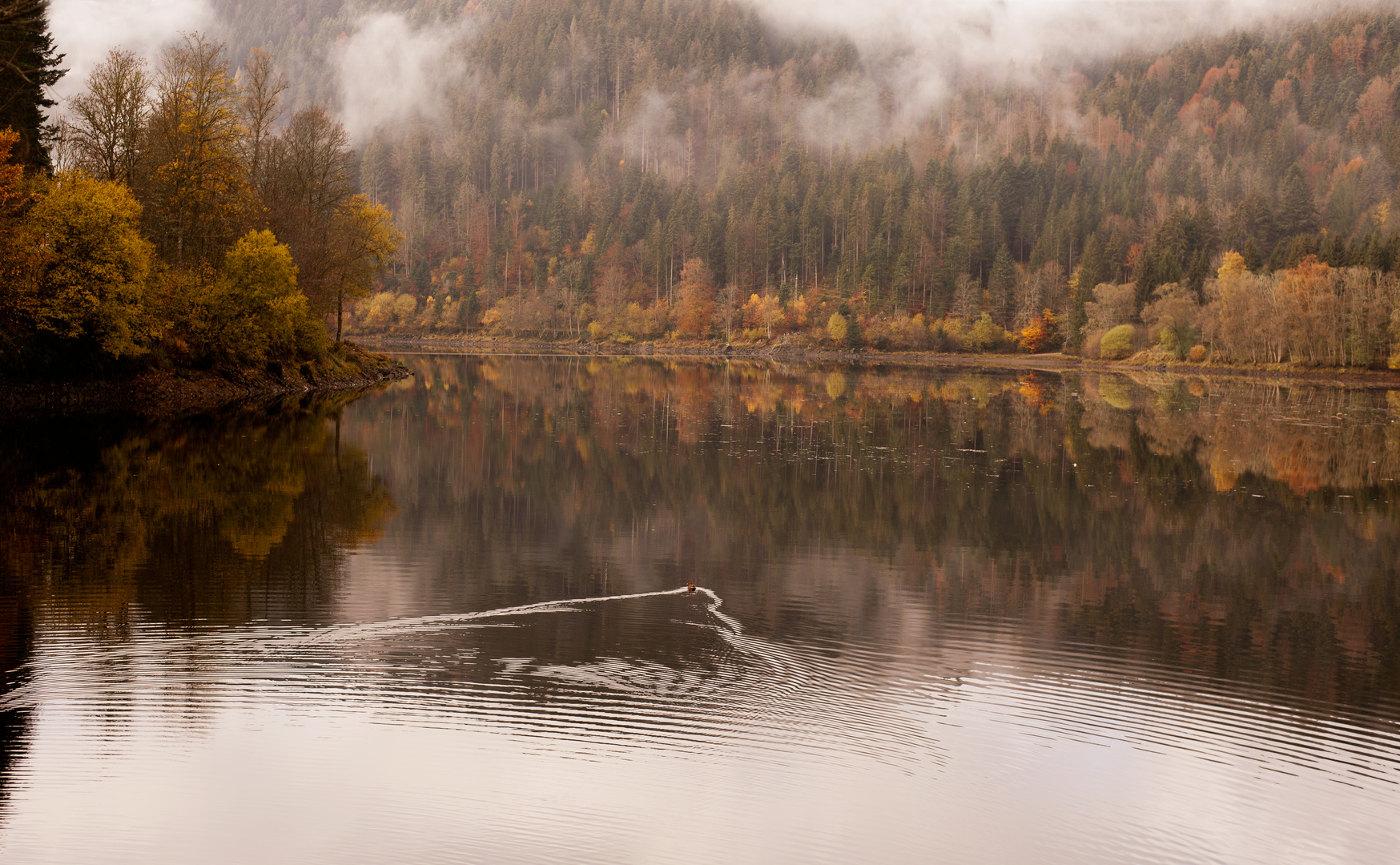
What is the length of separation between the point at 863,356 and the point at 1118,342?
3720cm

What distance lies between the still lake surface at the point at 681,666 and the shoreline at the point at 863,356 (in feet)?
257

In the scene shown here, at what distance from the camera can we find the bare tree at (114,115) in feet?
170

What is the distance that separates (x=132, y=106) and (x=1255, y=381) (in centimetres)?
9146

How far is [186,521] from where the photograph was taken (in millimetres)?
24250

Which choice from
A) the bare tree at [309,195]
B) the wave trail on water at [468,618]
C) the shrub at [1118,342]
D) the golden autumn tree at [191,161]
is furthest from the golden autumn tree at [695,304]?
the wave trail on water at [468,618]

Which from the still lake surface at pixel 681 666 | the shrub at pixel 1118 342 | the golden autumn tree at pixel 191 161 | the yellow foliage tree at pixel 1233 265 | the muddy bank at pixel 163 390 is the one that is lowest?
the still lake surface at pixel 681 666

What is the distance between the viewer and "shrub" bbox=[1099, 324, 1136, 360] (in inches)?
5059

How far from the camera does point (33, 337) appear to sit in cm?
4406

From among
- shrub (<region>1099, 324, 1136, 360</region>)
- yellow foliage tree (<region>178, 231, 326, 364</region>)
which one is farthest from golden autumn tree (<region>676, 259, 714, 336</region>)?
yellow foliage tree (<region>178, 231, 326, 364</region>)

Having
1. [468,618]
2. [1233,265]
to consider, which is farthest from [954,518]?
[1233,265]

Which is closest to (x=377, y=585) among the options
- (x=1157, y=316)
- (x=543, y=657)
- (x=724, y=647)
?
(x=543, y=657)

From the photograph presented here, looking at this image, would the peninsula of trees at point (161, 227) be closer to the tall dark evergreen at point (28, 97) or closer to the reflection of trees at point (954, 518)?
the tall dark evergreen at point (28, 97)

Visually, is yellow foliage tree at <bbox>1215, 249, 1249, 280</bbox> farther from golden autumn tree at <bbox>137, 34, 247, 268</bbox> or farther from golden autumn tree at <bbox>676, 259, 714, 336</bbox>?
golden autumn tree at <bbox>137, 34, 247, 268</bbox>

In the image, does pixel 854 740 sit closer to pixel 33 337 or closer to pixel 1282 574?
pixel 1282 574
